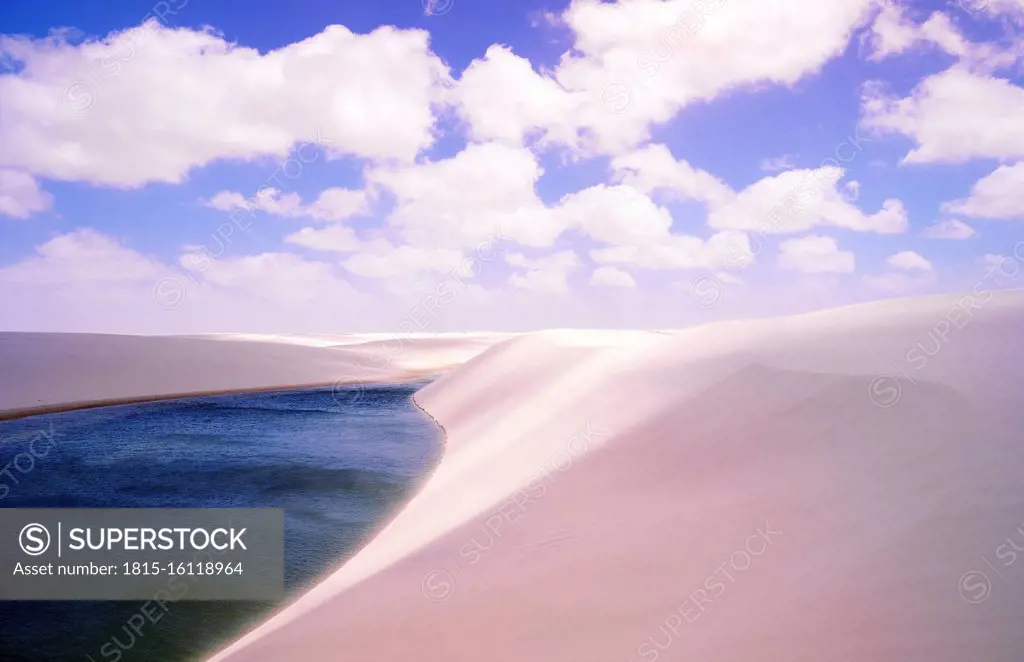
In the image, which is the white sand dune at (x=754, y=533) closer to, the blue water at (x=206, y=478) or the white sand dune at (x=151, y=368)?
the blue water at (x=206, y=478)

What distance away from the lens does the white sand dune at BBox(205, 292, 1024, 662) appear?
3.99 m

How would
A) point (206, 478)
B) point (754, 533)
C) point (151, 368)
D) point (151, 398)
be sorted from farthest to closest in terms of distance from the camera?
point (151, 368), point (151, 398), point (206, 478), point (754, 533)

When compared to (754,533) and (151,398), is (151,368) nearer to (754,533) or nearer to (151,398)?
(151,398)

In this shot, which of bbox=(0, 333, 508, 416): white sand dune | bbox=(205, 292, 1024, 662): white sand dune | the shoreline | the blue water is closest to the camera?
bbox=(205, 292, 1024, 662): white sand dune

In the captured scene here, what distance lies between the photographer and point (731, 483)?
539 centimetres

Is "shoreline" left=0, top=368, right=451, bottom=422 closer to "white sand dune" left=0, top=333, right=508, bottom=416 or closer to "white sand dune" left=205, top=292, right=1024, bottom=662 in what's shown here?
"white sand dune" left=0, top=333, right=508, bottom=416

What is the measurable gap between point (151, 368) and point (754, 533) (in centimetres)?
2811

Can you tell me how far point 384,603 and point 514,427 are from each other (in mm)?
6178

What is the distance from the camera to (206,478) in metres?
10.3

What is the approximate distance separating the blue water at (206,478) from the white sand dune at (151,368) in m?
3.50

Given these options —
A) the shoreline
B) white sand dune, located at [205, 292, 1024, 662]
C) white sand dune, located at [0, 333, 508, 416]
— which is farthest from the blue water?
white sand dune, located at [0, 333, 508, 416]

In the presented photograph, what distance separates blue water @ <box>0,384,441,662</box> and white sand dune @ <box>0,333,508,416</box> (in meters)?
3.50

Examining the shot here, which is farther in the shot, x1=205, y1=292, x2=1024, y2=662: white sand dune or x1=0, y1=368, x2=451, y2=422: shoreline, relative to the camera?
x1=0, y1=368, x2=451, y2=422: shoreline

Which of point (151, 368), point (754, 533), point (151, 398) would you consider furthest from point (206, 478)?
point (151, 368)
